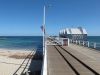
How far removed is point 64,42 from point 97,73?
27028 millimetres

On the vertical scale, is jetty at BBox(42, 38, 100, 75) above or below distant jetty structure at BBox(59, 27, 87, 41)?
below

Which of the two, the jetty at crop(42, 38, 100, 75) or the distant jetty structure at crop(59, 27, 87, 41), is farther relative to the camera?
the distant jetty structure at crop(59, 27, 87, 41)

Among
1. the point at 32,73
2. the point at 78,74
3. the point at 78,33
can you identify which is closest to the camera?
the point at 78,74

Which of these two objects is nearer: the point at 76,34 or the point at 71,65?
the point at 71,65

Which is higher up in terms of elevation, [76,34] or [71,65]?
[76,34]

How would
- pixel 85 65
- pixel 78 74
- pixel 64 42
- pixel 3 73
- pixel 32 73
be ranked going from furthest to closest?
pixel 64 42
pixel 3 73
pixel 32 73
pixel 85 65
pixel 78 74

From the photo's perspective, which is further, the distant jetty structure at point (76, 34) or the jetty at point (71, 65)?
the distant jetty structure at point (76, 34)

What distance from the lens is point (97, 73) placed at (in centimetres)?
1174

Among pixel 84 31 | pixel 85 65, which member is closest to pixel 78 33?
pixel 84 31

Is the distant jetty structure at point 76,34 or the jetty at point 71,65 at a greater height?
the distant jetty structure at point 76,34

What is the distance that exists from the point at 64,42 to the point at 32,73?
1767 centimetres

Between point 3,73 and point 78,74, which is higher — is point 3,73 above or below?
below

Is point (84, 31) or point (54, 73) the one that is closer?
point (54, 73)

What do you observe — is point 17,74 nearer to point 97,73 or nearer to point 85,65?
point 85,65
